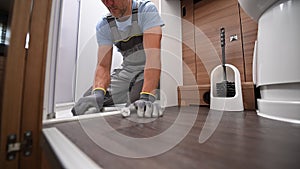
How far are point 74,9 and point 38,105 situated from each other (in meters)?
0.93

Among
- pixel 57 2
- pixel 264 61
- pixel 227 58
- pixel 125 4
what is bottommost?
pixel 264 61

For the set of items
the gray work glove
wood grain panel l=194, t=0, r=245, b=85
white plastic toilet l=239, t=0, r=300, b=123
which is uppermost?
wood grain panel l=194, t=0, r=245, b=85

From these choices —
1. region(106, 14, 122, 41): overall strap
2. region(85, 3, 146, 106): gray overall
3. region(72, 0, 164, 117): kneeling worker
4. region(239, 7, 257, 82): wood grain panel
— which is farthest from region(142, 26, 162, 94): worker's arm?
region(239, 7, 257, 82): wood grain panel

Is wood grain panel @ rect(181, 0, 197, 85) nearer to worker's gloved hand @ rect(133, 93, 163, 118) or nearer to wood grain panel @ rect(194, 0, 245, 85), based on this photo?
wood grain panel @ rect(194, 0, 245, 85)

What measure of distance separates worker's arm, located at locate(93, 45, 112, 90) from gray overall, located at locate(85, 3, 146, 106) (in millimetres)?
60

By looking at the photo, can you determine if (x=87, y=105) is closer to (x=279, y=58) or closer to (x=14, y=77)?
(x=14, y=77)

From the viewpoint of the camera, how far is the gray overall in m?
0.85

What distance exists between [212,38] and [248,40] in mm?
209

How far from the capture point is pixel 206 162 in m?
0.18

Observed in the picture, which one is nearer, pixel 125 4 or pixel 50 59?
pixel 50 59

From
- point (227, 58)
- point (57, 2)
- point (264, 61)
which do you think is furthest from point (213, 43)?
point (57, 2)

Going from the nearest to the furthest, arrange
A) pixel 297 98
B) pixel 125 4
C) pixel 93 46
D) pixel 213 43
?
pixel 297 98
pixel 125 4
pixel 213 43
pixel 93 46

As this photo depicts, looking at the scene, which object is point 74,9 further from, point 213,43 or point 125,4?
point 213,43

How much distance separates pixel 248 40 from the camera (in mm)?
750
